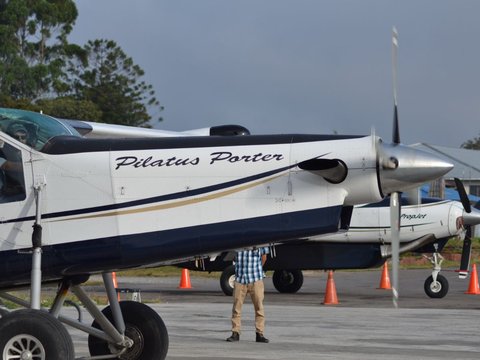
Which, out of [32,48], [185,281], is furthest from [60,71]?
[185,281]

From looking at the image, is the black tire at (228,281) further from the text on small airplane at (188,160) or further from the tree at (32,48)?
the tree at (32,48)

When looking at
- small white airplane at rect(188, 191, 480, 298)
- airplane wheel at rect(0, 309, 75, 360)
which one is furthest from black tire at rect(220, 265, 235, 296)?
airplane wheel at rect(0, 309, 75, 360)

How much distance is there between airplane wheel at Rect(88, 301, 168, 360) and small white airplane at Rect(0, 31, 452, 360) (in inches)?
48.4

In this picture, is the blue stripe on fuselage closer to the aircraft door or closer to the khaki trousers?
the aircraft door

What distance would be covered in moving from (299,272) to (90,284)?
631cm

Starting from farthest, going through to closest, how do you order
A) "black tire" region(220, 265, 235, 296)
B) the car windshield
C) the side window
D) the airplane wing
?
1. "black tire" region(220, 265, 235, 296)
2. the airplane wing
3. the car windshield
4. the side window

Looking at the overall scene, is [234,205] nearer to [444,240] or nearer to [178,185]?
[178,185]

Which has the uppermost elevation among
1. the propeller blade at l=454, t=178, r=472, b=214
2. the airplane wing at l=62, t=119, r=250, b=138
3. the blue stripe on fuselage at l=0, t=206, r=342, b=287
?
the propeller blade at l=454, t=178, r=472, b=214

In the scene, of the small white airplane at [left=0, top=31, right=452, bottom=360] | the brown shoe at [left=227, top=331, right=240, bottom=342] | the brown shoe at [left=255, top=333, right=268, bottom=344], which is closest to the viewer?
the small white airplane at [left=0, top=31, right=452, bottom=360]

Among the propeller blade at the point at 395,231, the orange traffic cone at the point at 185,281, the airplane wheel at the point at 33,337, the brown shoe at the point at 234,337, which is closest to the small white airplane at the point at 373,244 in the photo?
the orange traffic cone at the point at 185,281

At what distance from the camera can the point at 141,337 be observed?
1023 cm

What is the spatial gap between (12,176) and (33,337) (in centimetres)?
144

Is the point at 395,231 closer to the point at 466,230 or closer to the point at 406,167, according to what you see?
the point at 406,167

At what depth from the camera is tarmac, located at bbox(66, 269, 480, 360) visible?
496 inches
